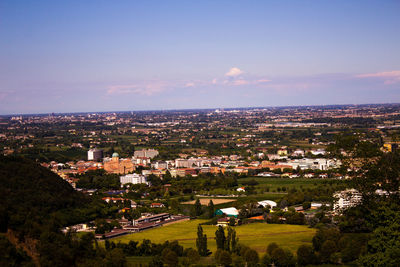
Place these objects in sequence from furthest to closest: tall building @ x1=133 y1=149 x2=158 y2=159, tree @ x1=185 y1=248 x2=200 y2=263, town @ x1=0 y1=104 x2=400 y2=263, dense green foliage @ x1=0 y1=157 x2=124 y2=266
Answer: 1. tall building @ x1=133 y1=149 x2=158 y2=159
2. town @ x1=0 y1=104 x2=400 y2=263
3. tree @ x1=185 y1=248 x2=200 y2=263
4. dense green foliage @ x1=0 y1=157 x2=124 y2=266

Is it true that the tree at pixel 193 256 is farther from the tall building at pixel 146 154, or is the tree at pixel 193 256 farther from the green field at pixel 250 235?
the tall building at pixel 146 154

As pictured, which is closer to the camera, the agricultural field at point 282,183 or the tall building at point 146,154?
the agricultural field at point 282,183

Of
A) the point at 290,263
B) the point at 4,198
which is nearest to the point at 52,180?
the point at 4,198

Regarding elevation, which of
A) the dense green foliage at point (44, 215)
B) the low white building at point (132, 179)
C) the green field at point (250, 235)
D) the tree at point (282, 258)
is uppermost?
the dense green foliage at point (44, 215)

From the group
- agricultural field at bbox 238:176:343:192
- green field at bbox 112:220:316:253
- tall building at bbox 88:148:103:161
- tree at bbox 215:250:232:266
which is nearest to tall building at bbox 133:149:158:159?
tall building at bbox 88:148:103:161

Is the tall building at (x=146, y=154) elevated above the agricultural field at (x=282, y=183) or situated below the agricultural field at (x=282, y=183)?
above

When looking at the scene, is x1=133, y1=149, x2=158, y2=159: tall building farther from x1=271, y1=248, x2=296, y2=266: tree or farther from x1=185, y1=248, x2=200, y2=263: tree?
x1=271, y1=248, x2=296, y2=266: tree

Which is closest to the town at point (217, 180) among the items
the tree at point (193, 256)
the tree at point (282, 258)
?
the tree at point (193, 256)

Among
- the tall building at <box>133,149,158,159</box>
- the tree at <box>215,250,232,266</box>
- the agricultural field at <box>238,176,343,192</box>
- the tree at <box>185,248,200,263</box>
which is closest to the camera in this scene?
the tree at <box>215,250,232,266</box>

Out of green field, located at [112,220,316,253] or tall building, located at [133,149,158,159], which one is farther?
tall building, located at [133,149,158,159]

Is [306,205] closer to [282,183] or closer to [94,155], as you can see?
[282,183]
